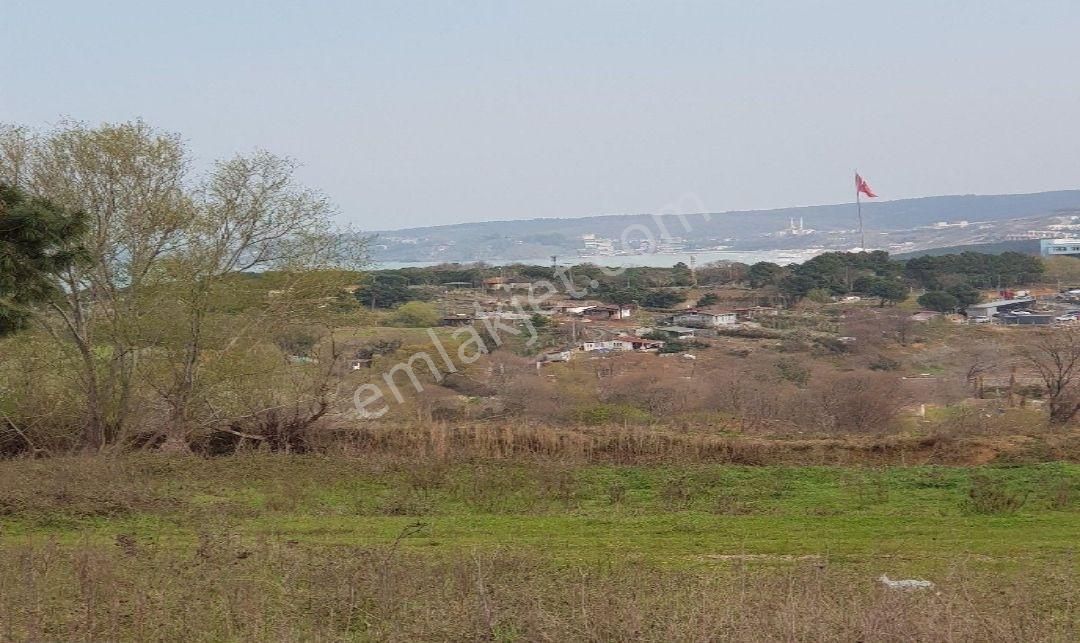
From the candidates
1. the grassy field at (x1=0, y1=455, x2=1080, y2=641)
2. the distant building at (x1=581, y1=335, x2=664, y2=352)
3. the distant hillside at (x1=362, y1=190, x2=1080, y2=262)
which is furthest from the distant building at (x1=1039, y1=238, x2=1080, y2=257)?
the grassy field at (x1=0, y1=455, x2=1080, y2=641)

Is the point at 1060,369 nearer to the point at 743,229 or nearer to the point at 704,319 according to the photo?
the point at 704,319

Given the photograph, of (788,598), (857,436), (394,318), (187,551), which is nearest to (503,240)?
(394,318)

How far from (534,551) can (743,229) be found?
43347 mm

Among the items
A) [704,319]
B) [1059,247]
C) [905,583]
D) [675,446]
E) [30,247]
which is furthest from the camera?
[1059,247]

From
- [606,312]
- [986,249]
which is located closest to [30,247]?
[606,312]

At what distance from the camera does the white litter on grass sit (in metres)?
7.05

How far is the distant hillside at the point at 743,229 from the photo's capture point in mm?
44406

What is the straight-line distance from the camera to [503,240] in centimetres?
4650

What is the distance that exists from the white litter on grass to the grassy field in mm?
163

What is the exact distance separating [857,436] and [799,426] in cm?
299

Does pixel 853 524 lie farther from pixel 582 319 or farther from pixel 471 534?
pixel 582 319

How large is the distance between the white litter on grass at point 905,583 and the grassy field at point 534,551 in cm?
16

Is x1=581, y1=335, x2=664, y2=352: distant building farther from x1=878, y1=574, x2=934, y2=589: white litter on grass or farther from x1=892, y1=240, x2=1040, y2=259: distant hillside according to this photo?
x1=878, y1=574, x2=934, y2=589: white litter on grass

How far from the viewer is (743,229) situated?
5112 centimetres
